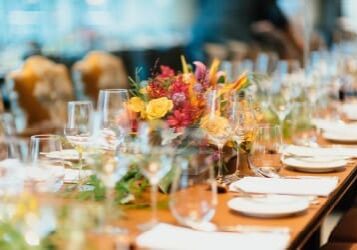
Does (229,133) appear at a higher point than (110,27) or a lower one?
lower

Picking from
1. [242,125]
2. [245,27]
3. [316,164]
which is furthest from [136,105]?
[245,27]

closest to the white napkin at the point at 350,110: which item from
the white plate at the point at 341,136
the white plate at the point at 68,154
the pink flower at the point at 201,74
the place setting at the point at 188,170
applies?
the place setting at the point at 188,170

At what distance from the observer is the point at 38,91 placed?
5.03 metres

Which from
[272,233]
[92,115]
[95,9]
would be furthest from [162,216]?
[95,9]

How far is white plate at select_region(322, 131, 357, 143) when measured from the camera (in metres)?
3.08

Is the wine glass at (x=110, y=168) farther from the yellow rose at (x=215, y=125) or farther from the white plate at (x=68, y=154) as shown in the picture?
the yellow rose at (x=215, y=125)

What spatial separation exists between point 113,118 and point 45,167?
20.6 inches

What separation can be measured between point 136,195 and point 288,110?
1.29 metres

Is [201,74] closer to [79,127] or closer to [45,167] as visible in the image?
[79,127]

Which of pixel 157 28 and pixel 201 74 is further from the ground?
pixel 157 28

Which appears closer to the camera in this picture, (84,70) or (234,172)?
(234,172)

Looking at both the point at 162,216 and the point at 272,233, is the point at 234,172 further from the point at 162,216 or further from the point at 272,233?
the point at 272,233

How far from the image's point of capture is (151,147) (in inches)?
74.7

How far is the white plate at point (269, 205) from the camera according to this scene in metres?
1.81
